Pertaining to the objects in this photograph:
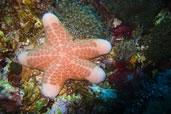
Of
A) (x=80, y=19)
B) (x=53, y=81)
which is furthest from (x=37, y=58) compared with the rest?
(x=80, y=19)

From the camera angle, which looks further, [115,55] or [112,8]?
[112,8]

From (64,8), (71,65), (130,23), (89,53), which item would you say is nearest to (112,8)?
(130,23)

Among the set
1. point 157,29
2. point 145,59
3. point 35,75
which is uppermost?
point 157,29

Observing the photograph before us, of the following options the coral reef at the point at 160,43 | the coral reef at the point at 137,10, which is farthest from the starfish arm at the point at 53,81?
the coral reef at the point at 137,10

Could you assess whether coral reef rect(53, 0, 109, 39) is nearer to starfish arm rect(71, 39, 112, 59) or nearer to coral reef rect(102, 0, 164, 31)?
starfish arm rect(71, 39, 112, 59)

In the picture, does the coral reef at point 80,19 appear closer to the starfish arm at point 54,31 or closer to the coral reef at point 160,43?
the starfish arm at point 54,31

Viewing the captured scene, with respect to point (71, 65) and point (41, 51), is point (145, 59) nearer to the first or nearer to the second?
point (71, 65)

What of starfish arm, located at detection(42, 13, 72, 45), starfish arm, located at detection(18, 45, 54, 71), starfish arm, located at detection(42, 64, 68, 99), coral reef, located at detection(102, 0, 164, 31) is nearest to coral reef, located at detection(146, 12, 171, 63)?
coral reef, located at detection(102, 0, 164, 31)
